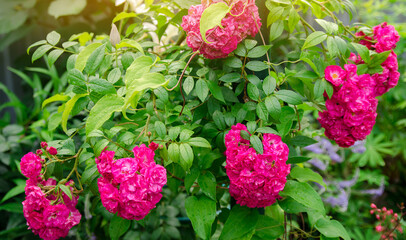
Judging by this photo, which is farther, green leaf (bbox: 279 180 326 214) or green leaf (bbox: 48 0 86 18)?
green leaf (bbox: 48 0 86 18)

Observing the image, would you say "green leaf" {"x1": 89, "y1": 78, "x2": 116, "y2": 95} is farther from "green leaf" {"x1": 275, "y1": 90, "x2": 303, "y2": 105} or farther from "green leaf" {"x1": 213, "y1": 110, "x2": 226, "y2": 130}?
"green leaf" {"x1": 275, "y1": 90, "x2": 303, "y2": 105}

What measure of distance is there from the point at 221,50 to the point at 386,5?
2.57m

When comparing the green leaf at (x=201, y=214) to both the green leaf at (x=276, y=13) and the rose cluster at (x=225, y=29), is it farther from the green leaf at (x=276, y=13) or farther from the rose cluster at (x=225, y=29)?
the green leaf at (x=276, y=13)

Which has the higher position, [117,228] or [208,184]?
[208,184]

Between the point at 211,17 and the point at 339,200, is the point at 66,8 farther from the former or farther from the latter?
the point at 339,200

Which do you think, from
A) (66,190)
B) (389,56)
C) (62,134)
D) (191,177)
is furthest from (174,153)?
(62,134)

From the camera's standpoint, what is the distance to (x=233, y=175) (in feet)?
2.54

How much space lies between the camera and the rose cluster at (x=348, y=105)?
0.81 metres

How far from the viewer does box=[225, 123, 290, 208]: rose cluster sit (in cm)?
74

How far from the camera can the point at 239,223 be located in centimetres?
89

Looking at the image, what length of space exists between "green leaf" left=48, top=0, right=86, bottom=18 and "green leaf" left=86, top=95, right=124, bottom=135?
1.27m

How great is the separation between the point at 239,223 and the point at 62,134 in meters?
0.90

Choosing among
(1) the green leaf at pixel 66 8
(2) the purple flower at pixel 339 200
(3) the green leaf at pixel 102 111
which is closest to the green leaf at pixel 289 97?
(3) the green leaf at pixel 102 111

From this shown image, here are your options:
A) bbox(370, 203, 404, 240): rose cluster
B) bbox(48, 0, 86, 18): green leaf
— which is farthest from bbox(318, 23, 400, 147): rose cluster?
bbox(48, 0, 86, 18): green leaf
